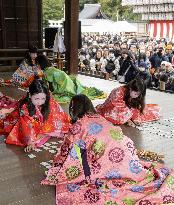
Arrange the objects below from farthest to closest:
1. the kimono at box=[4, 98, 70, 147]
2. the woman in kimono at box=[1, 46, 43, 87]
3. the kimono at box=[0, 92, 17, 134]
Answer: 1. the woman in kimono at box=[1, 46, 43, 87]
2. the kimono at box=[0, 92, 17, 134]
3. the kimono at box=[4, 98, 70, 147]

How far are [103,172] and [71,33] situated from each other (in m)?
7.20

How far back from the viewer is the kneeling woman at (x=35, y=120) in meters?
4.21

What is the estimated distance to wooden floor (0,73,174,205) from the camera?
10.4 feet

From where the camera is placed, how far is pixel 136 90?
4727 mm

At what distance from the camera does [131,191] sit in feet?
9.77

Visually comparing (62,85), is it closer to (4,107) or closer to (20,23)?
(4,107)

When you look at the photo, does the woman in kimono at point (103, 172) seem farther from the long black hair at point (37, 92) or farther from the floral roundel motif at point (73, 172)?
the long black hair at point (37, 92)

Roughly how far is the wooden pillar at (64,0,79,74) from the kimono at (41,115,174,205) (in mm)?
6868

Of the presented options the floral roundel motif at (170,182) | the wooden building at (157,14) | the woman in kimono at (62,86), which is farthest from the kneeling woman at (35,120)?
the wooden building at (157,14)

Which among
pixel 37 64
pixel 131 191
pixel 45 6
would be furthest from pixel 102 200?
pixel 45 6

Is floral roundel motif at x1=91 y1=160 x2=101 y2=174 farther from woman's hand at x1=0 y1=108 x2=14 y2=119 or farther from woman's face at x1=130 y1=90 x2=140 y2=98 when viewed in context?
woman's hand at x1=0 y1=108 x2=14 y2=119

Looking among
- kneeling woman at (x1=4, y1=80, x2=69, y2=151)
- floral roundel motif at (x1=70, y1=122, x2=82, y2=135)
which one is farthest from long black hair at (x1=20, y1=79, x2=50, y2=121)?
floral roundel motif at (x1=70, y1=122, x2=82, y2=135)

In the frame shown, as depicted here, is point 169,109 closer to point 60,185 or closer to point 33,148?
point 33,148

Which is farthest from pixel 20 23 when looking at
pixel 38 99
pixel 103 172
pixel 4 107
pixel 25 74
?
pixel 103 172
